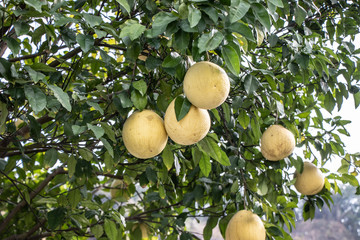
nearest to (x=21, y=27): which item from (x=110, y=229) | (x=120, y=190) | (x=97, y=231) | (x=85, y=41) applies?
(x=85, y=41)

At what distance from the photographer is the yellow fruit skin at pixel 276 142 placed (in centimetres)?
208

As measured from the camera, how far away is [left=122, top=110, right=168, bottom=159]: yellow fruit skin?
144 cm

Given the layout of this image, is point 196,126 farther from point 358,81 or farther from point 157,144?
point 358,81

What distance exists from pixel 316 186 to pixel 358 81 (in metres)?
0.67

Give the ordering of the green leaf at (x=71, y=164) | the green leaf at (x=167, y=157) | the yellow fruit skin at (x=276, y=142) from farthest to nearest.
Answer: the yellow fruit skin at (x=276, y=142)
the green leaf at (x=71, y=164)
the green leaf at (x=167, y=157)

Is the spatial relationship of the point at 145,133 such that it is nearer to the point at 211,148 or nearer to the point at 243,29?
the point at 211,148

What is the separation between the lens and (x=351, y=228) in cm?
1033

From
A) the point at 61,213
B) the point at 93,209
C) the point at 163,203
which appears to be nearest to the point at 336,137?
the point at 163,203

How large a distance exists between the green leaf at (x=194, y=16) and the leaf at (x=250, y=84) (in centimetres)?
56

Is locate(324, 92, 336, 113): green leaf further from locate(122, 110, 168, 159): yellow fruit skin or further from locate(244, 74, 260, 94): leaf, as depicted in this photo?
locate(122, 110, 168, 159): yellow fruit skin

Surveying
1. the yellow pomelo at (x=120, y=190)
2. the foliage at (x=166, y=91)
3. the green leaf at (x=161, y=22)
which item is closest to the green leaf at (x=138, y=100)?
the foliage at (x=166, y=91)

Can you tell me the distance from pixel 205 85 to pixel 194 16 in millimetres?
240

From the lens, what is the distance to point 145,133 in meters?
1.43

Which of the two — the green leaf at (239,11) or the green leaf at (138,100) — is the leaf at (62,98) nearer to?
the green leaf at (138,100)
